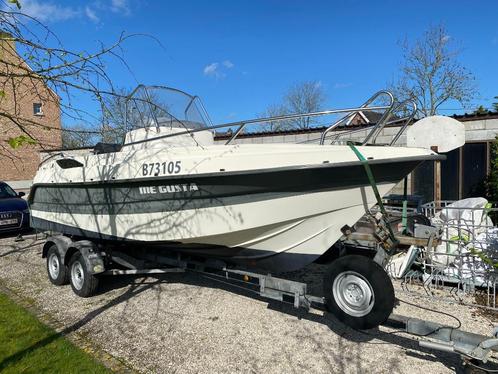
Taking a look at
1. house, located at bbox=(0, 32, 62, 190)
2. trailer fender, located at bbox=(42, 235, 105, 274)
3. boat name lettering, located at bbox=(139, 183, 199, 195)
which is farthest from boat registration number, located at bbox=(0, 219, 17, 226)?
boat name lettering, located at bbox=(139, 183, 199, 195)

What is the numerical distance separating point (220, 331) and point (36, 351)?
5.61ft

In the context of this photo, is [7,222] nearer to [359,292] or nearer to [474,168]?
[359,292]

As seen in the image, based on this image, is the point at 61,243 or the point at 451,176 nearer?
the point at 61,243

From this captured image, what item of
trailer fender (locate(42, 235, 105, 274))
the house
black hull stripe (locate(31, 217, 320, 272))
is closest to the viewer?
the house

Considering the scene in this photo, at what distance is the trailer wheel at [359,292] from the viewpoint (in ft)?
9.81

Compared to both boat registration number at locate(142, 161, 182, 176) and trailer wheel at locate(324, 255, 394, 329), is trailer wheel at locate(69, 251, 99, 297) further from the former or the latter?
trailer wheel at locate(324, 255, 394, 329)

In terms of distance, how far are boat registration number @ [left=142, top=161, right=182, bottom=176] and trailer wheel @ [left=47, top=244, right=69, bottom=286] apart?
2.16 metres

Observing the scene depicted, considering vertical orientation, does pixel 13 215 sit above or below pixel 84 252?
above

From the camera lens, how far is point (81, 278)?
487cm

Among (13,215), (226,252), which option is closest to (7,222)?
(13,215)

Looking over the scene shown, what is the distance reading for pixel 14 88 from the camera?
3.21 m

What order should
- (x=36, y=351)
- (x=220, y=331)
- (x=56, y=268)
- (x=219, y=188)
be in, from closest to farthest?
(x=36, y=351) → (x=219, y=188) → (x=220, y=331) → (x=56, y=268)

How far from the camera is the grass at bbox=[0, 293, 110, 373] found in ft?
10.4

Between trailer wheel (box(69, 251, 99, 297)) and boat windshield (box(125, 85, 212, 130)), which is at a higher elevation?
boat windshield (box(125, 85, 212, 130))
